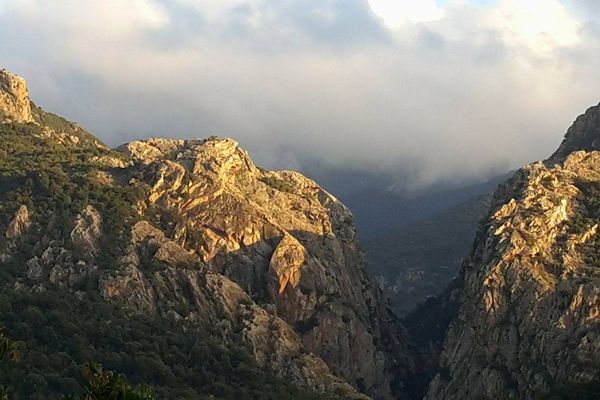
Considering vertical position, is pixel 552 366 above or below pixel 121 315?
below

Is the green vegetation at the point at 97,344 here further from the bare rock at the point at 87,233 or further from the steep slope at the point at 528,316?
the steep slope at the point at 528,316

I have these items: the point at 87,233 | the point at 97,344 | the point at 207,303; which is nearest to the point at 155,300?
the point at 207,303

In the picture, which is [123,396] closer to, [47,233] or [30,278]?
[30,278]

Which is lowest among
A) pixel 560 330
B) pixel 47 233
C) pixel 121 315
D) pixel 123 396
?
pixel 123 396

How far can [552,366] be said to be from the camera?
170 metres

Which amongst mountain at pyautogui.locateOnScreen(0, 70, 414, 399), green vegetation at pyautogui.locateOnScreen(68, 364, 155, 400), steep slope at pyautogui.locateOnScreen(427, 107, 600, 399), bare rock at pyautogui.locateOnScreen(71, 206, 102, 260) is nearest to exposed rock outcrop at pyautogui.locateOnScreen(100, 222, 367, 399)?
mountain at pyautogui.locateOnScreen(0, 70, 414, 399)

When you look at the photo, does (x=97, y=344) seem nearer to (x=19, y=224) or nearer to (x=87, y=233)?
(x=87, y=233)

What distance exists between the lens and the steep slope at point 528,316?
6688 inches

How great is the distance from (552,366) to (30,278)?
295 ft

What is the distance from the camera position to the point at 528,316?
179m

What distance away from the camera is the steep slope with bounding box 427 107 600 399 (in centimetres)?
16988

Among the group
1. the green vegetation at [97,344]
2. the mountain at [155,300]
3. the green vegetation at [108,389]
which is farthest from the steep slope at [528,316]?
the green vegetation at [108,389]

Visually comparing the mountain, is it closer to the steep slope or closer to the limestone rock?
the limestone rock

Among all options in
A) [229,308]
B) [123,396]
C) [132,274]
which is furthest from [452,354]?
[123,396]
